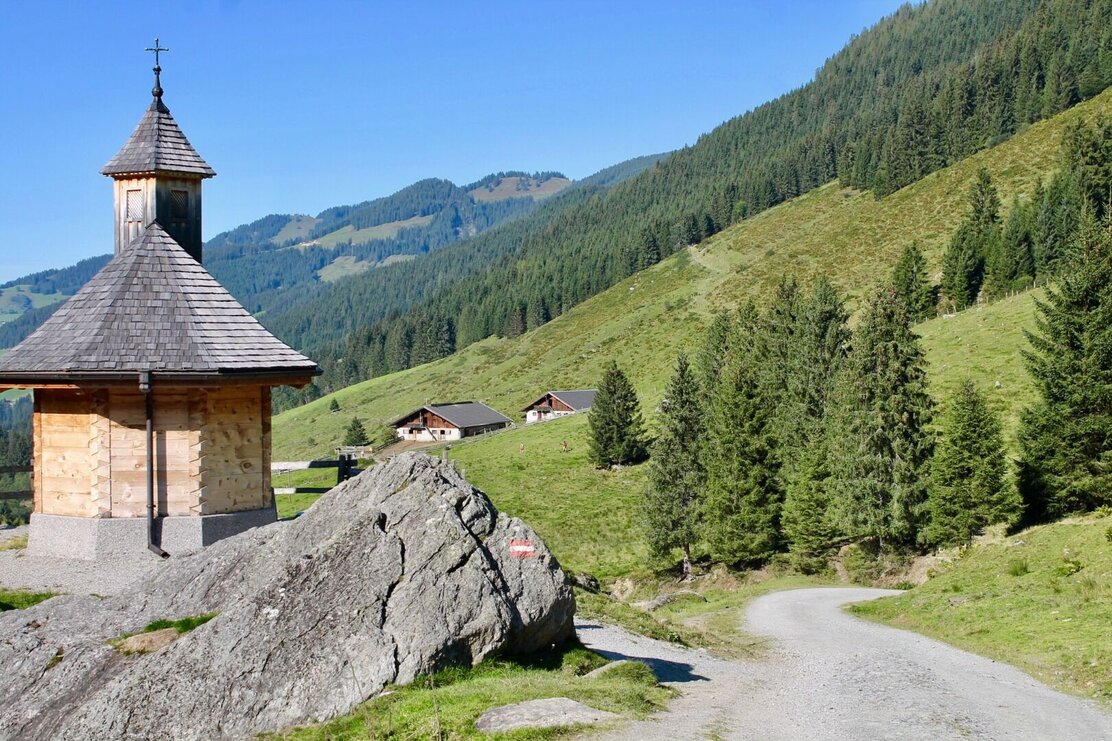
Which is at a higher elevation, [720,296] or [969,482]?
[720,296]

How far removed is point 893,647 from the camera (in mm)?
22688

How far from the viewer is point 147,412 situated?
58.7 ft

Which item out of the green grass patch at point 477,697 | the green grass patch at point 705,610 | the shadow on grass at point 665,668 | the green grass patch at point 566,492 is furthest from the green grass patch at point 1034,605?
the green grass patch at point 566,492

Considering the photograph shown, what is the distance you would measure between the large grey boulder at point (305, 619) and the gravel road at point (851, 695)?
289cm

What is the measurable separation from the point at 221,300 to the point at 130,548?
5318mm

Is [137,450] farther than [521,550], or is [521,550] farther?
[137,450]

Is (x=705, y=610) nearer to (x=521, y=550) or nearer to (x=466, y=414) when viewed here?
(x=521, y=550)

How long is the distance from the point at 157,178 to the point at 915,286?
3033 inches

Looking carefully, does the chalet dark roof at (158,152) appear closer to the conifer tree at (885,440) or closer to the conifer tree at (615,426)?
the conifer tree at (885,440)

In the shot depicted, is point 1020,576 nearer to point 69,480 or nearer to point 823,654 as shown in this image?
point 823,654

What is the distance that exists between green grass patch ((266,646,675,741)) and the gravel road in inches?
24.3

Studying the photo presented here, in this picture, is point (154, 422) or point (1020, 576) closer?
point (154, 422)

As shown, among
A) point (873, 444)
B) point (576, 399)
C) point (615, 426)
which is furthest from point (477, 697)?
point (576, 399)

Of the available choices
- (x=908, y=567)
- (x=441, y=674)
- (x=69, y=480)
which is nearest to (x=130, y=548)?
(x=69, y=480)
